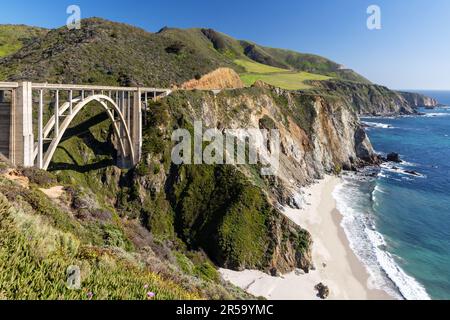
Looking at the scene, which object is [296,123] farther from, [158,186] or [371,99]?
[371,99]

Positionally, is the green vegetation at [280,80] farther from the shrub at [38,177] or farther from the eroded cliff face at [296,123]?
the shrub at [38,177]

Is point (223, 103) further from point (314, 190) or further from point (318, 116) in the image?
point (318, 116)

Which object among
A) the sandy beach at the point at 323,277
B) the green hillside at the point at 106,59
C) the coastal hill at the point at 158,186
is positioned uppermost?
the green hillside at the point at 106,59

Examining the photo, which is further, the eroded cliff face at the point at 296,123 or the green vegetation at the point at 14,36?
the green vegetation at the point at 14,36

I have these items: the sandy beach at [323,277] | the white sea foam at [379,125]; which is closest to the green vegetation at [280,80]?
the white sea foam at [379,125]

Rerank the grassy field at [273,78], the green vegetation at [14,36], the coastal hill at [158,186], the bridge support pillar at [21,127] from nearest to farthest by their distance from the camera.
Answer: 1. the coastal hill at [158,186]
2. the bridge support pillar at [21,127]
3. the green vegetation at [14,36]
4. the grassy field at [273,78]
